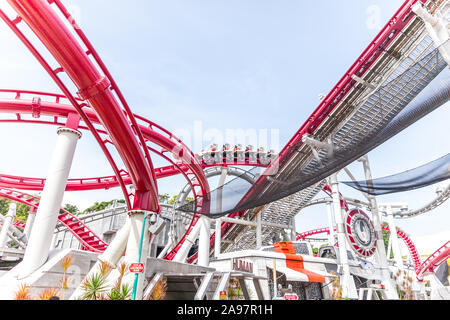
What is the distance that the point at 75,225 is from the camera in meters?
15.7

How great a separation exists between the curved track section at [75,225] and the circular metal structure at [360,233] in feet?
41.6

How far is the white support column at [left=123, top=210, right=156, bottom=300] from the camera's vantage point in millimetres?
6938

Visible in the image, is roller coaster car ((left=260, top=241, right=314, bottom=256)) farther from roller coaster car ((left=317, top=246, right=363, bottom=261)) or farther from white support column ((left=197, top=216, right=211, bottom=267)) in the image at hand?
white support column ((left=197, top=216, right=211, bottom=267))

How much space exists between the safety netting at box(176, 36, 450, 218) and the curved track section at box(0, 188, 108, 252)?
28.7 feet

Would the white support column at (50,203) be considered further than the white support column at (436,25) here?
Yes

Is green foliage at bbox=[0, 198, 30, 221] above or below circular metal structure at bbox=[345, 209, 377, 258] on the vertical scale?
above

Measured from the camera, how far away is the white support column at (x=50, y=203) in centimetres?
661

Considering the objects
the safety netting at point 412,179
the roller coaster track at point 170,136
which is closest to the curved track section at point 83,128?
the roller coaster track at point 170,136

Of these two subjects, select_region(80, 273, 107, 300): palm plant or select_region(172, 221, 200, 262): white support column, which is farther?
select_region(172, 221, 200, 262): white support column

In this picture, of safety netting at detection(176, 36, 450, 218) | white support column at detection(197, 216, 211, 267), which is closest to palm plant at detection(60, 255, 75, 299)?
safety netting at detection(176, 36, 450, 218)

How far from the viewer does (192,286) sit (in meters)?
8.63

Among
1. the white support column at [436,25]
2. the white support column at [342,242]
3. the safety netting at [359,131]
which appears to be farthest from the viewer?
the white support column at [342,242]

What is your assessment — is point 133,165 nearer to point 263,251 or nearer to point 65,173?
point 65,173

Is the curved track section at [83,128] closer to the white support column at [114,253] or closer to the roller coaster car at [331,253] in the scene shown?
the white support column at [114,253]
